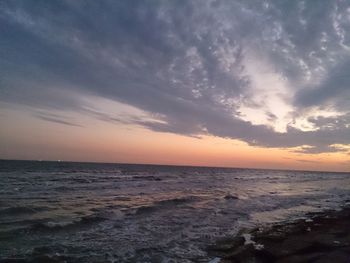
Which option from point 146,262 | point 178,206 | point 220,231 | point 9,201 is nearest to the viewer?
point 146,262

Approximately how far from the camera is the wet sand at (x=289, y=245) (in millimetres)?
10141

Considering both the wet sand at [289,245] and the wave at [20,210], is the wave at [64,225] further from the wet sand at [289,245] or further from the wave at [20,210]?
the wet sand at [289,245]

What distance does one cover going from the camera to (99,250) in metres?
11.4

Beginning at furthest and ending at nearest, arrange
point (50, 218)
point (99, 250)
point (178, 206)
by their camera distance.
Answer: point (178, 206) < point (50, 218) < point (99, 250)

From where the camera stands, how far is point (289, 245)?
11805 mm

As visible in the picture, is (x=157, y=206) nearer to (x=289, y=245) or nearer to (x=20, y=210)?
(x=20, y=210)

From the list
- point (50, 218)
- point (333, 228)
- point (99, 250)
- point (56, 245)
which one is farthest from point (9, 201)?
point (333, 228)

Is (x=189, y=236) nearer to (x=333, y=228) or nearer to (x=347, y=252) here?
(x=347, y=252)

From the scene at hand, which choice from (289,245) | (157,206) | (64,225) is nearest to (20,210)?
(64,225)

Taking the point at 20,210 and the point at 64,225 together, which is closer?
the point at 64,225

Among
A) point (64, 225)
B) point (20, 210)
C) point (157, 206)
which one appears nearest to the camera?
point (64, 225)

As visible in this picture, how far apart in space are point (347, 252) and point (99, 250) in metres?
9.17

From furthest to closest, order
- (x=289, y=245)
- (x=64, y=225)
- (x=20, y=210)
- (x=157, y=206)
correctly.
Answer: (x=157, y=206) < (x=20, y=210) < (x=64, y=225) < (x=289, y=245)

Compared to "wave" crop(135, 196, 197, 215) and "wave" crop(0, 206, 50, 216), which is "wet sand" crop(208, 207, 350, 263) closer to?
"wave" crop(135, 196, 197, 215)
